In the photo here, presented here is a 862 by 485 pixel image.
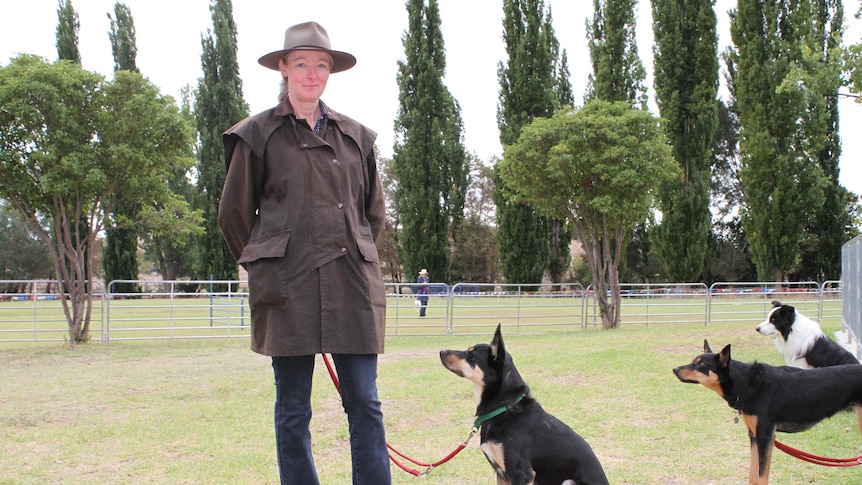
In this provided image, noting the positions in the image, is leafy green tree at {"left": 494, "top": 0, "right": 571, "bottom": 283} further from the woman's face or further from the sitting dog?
the woman's face

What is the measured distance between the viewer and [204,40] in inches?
1356

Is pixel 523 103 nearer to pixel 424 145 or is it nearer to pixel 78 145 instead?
pixel 424 145

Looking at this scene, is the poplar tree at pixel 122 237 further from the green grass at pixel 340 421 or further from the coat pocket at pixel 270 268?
the coat pocket at pixel 270 268

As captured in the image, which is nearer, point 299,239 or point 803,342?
point 299,239

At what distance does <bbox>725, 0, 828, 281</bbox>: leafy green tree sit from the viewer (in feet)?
93.9

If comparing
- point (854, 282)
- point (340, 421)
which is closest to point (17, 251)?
point (340, 421)

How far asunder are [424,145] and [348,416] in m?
31.1

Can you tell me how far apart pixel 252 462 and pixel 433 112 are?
3009 cm

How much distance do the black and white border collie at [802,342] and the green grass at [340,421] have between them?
2.18 feet

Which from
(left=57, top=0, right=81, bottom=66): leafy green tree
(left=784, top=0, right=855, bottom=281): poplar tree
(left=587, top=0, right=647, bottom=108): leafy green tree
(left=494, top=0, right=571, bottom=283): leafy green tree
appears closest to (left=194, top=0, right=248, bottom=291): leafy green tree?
(left=57, top=0, right=81, bottom=66): leafy green tree

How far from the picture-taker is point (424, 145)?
33250mm

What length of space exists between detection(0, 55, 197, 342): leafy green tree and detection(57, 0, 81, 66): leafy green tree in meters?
22.7

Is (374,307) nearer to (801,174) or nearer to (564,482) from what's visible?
(564,482)

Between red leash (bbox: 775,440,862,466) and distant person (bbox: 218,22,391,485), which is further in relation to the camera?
red leash (bbox: 775,440,862,466)
